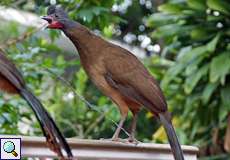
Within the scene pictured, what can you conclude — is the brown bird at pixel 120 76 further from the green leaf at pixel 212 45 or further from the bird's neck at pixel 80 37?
the green leaf at pixel 212 45

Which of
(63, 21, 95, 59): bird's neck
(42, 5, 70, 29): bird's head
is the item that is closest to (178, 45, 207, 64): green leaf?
(63, 21, 95, 59): bird's neck

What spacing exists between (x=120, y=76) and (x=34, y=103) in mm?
739

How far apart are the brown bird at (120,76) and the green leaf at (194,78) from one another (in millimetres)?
2999

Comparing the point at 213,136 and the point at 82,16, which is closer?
the point at 82,16

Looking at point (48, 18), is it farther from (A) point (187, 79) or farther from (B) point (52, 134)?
(A) point (187, 79)

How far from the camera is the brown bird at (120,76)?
2.20m

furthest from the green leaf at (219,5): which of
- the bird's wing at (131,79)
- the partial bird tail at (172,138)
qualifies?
the partial bird tail at (172,138)

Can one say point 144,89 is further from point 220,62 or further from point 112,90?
point 220,62

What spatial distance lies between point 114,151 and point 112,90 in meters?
0.45

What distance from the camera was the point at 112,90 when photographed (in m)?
2.31

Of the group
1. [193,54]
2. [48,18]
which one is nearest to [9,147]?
[48,18]

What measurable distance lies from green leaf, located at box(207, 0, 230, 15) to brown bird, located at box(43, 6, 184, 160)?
3055mm

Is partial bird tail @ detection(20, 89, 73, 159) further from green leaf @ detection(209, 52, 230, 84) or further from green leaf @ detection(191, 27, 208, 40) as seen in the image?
green leaf @ detection(191, 27, 208, 40)

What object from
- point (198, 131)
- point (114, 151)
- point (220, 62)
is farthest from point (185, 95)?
point (114, 151)
